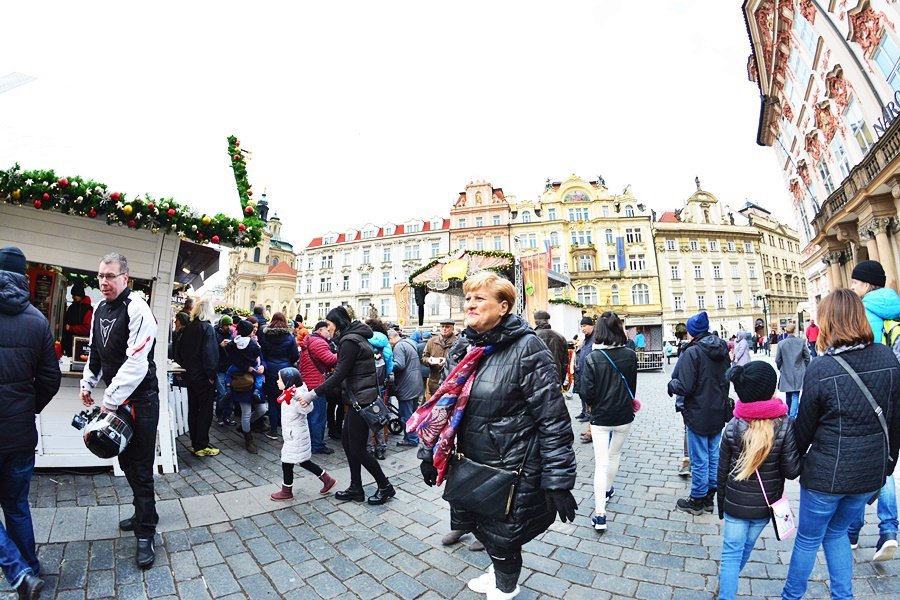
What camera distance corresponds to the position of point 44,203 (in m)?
4.12

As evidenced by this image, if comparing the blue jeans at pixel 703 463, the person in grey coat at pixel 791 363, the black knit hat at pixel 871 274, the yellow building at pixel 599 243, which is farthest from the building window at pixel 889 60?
the yellow building at pixel 599 243

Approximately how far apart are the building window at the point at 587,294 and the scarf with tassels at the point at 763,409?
42266mm

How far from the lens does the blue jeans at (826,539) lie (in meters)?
2.21

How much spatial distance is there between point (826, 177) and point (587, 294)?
26675 mm

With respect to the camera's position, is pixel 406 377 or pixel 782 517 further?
pixel 406 377

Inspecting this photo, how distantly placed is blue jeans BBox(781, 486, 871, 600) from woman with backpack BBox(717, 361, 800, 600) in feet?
0.53

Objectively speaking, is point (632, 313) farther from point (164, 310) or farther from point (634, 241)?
point (164, 310)

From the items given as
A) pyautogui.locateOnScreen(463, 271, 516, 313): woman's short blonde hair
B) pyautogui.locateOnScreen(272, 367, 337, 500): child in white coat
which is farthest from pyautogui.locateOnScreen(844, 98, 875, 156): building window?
pyautogui.locateOnScreen(272, 367, 337, 500): child in white coat

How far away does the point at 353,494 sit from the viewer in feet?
13.6

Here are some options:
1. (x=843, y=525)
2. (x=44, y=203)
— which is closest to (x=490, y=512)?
(x=843, y=525)

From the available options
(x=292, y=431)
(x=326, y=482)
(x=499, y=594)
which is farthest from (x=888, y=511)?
(x=292, y=431)

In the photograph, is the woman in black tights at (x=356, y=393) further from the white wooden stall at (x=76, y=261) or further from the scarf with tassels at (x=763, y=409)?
the scarf with tassels at (x=763, y=409)

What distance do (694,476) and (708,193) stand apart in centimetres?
5417

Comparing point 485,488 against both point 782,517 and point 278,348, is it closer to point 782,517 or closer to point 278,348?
point 782,517
